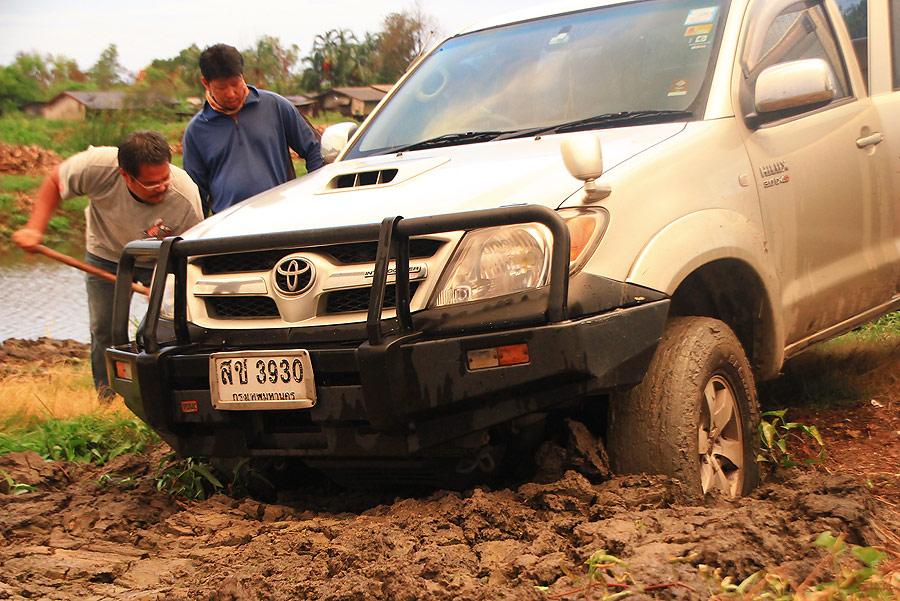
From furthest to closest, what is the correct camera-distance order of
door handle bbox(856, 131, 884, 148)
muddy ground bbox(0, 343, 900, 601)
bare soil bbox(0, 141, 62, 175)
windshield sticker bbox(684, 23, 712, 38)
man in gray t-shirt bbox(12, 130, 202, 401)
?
bare soil bbox(0, 141, 62, 175) → man in gray t-shirt bbox(12, 130, 202, 401) → door handle bbox(856, 131, 884, 148) → windshield sticker bbox(684, 23, 712, 38) → muddy ground bbox(0, 343, 900, 601)

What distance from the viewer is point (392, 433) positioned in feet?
9.68

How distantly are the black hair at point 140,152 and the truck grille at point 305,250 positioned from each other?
1851 mm

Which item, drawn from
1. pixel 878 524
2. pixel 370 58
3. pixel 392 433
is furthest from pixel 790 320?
pixel 370 58

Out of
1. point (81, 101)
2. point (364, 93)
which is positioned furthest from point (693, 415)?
point (81, 101)

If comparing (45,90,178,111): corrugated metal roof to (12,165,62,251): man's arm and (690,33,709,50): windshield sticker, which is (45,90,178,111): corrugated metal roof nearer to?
(12,165,62,251): man's arm

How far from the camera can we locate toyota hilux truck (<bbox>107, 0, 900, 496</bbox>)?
2.85 metres

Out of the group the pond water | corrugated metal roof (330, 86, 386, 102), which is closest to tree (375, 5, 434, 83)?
corrugated metal roof (330, 86, 386, 102)

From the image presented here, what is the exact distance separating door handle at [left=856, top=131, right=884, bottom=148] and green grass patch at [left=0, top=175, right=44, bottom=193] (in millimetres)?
26436

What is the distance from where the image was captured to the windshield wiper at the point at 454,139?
3941 millimetres

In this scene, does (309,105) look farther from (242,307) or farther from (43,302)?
(242,307)

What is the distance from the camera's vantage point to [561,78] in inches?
159

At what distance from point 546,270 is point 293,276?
30.8 inches

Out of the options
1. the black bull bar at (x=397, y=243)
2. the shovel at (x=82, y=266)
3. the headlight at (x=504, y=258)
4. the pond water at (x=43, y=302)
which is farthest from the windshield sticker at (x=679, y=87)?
the pond water at (x=43, y=302)

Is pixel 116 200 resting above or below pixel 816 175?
above
